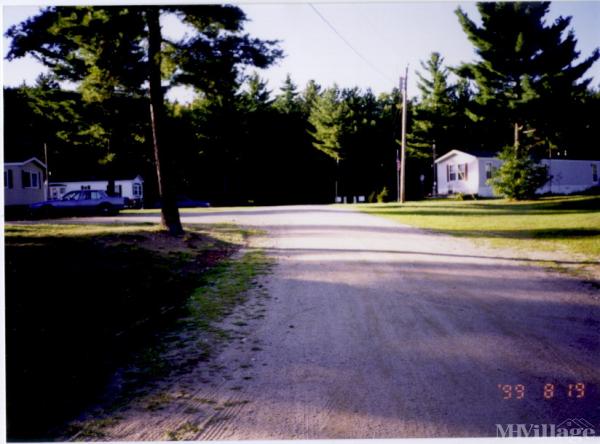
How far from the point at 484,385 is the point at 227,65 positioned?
968 cm

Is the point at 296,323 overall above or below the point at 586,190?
below

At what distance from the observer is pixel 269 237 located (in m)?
12.4

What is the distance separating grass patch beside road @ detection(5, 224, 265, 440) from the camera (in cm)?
362

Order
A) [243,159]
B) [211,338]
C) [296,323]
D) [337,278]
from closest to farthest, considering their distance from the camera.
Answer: [211,338]
[296,323]
[337,278]
[243,159]

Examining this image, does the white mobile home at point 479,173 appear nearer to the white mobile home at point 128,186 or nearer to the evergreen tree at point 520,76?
the evergreen tree at point 520,76

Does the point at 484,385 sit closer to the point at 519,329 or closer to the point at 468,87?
the point at 519,329

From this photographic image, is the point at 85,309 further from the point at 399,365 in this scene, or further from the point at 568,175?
the point at 568,175

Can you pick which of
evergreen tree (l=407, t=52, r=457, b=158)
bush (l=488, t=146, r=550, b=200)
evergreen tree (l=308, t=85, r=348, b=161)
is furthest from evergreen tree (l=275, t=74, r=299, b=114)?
bush (l=488, t=146, r=550, b=200)

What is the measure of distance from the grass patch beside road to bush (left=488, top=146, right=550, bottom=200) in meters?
17.4

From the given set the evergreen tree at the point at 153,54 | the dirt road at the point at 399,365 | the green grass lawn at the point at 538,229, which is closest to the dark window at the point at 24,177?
the evergreen tree at the point at 153,54

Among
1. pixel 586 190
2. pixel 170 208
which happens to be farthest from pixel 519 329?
pixel 586 190

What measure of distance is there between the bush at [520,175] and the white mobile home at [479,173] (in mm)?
571

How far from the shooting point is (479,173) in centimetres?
3219

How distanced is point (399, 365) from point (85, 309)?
4.01 m
